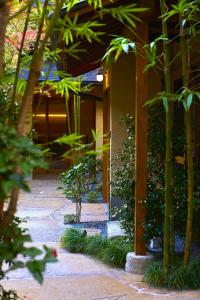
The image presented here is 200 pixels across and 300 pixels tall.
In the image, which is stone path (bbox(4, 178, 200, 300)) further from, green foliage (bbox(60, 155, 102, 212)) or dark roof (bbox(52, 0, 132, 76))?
dark roof (bbox(52, 0, 132, 76))

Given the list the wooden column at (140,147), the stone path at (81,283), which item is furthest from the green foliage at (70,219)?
the wooden column at (140,147)

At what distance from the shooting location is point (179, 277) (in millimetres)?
5098

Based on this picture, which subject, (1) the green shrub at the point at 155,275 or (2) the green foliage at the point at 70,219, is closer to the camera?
Answer: (1) the green shrub at the point at 155,275

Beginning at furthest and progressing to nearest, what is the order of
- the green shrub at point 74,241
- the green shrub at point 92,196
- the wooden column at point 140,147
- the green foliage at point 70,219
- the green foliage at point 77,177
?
1. the green shrub at point 92,196
2. the green foliage at point 70,219
3. the green foliage at point 77,177
4. the green shrub at point 74,241
5. the wooden column at point 140,147

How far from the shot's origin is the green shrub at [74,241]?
6.97 m

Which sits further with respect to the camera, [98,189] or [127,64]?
[98,189]

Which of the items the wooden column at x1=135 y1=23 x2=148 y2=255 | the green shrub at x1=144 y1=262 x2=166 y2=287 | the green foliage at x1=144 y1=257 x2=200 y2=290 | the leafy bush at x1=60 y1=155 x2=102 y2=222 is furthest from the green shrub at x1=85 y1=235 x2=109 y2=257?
the leafy bush at x1=60 y1=155 x2=102 y2=222

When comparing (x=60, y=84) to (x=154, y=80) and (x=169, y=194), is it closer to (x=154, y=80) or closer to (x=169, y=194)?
(x=169, y=194)

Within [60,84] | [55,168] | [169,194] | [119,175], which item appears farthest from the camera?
[55,168]

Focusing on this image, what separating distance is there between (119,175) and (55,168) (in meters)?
13.8

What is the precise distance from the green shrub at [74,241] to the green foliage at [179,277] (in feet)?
6.04

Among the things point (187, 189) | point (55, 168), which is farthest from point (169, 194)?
point (55, 168)

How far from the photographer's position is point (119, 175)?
641cm

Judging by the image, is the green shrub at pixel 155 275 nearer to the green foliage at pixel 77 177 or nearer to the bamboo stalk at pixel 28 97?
the bamboo stalk at pixel 28 97
